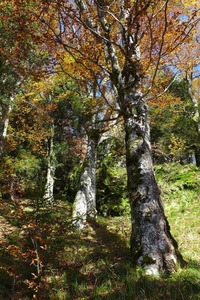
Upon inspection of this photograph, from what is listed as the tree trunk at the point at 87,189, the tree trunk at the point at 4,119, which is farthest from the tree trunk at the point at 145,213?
the tree trunk at the point at 4,119

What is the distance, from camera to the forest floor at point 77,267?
3260 millimetres

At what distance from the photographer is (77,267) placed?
4.39 m

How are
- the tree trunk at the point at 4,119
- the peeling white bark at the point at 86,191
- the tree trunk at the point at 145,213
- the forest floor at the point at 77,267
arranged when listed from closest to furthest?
the forest floor at the point at 77,267 < the tree trunk at the point at 145,213 < the peeling white bark at the point at 86,191 < the tree trunk at the point at 4,119

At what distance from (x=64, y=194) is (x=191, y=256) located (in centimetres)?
839

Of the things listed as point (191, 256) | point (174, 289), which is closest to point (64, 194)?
point (191, 256)

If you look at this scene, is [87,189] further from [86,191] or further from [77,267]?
[77,267]

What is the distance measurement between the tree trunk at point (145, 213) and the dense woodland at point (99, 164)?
0.02 metres

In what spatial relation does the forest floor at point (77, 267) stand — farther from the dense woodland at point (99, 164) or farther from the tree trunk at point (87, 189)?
the tree trunk at point (87, 189)

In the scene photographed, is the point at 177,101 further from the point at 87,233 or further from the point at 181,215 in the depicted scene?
the point at 87,233

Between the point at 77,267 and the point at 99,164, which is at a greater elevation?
the point at 99,164

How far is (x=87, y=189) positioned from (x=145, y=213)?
14.3 ft

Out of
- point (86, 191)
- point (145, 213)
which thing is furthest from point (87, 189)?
point (145, 213)

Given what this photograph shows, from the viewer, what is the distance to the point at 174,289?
121 inches

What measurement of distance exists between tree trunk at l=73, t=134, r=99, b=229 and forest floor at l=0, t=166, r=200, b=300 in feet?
2.54
